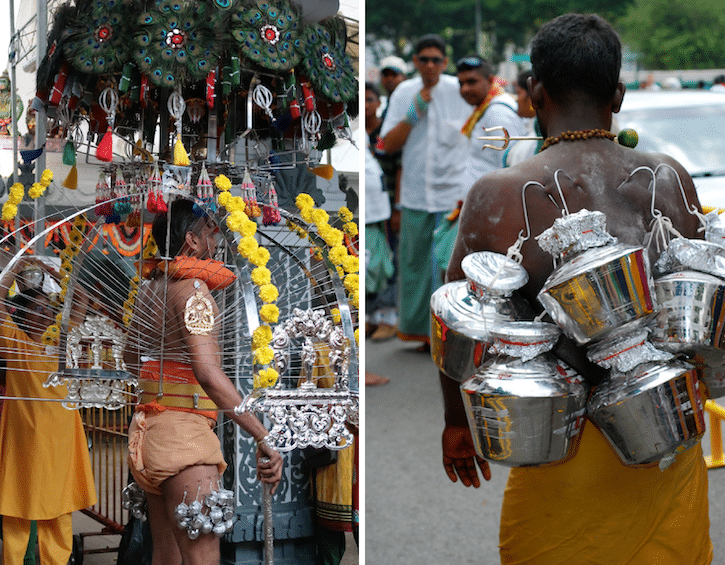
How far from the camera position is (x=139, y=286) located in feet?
8.98

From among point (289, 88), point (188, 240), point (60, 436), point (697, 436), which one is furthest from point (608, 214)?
point (60, 436)

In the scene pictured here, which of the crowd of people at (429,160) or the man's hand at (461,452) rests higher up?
the crowd of people at (429,160)

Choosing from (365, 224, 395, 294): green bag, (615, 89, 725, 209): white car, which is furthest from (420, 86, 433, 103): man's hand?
(615, 89, 725, 209): white car

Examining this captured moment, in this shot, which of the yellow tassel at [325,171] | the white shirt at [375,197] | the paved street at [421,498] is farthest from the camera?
the white shirt at [375,197]

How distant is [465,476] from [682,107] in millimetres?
5093

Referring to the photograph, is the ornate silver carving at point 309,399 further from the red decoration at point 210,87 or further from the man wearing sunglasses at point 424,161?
the man wearing sunglasses at point 424,161

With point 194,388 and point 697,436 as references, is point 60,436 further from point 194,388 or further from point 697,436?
point 697,436

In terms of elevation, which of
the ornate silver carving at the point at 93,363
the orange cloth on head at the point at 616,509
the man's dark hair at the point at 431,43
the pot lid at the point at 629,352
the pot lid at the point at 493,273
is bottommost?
the orange cloth on head at the point at 616,509

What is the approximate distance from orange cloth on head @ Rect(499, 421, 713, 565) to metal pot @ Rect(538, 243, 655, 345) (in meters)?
0.32

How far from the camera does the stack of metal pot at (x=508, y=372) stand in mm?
1830

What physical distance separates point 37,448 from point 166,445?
18.7 inches

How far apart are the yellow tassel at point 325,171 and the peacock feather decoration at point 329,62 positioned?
0.28 m

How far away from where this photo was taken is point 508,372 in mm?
1843

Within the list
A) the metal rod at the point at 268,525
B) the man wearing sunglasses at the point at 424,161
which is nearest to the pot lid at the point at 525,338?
the metal rod at the point at 268,525
